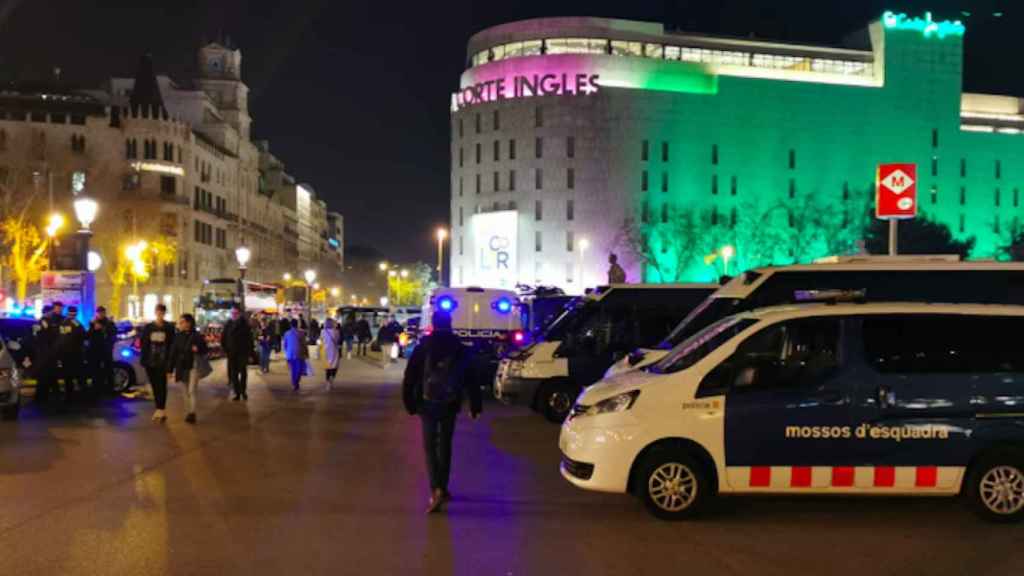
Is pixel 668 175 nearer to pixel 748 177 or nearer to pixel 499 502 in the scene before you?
pixel 748 177

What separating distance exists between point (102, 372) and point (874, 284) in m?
14.4

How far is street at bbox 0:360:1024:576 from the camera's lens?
6609 millimetres

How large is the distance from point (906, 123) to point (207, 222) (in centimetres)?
6918

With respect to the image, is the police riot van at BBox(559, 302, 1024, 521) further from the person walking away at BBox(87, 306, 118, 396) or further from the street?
the person walking away at BBox(87, 306, 118, 396)

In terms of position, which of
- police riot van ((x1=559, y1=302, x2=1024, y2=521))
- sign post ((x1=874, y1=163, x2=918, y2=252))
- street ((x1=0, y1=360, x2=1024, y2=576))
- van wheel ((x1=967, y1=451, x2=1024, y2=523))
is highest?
sign post ((x1=874, y1=163, x2=918, y2=252))

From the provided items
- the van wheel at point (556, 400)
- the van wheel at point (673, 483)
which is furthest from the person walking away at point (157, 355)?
the van wheel at point (673, 483)

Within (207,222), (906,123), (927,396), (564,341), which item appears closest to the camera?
(927,396)

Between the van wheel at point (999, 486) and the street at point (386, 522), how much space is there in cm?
18

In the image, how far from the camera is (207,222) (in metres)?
83.9

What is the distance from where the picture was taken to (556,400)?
14.5m

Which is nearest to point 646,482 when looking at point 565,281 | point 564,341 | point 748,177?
point 564,341

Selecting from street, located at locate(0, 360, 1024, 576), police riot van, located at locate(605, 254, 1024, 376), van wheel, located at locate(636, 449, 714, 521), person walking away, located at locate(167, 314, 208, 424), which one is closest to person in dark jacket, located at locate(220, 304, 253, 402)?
person walking away, located at locate(167, 314, 208, 424)

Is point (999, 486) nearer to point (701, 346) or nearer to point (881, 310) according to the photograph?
point (881, 310)

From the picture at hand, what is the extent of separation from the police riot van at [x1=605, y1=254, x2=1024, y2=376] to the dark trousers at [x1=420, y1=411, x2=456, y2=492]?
3673 mm
